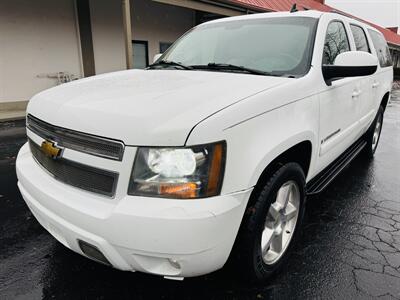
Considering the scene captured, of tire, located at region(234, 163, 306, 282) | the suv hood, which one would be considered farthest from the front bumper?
the suv hood

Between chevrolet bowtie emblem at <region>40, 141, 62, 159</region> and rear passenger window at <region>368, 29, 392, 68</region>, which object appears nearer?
chevrolet bowtie emblem at <region>40, 141, 62, 159</region>

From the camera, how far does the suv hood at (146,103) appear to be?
166 centimetres

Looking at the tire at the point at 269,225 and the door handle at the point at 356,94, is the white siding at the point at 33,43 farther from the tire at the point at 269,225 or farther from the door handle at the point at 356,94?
the tire at the point at 269,225

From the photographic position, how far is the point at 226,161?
171 cm

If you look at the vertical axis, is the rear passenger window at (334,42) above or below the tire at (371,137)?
above

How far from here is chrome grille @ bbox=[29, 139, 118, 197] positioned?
5.70 feet

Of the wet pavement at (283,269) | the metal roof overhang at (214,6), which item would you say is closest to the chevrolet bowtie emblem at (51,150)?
the wet pavement at (283,269)

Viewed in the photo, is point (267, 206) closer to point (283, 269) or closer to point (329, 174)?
point (283, 269)

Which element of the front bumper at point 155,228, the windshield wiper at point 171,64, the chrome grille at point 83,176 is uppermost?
the windshield wiper at point 171,64

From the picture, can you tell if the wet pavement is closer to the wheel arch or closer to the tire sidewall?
the tire sidewall

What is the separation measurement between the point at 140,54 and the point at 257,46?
1045 centimetres

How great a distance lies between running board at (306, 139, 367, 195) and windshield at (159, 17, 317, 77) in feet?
3.35

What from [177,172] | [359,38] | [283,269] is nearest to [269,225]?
[283,269]

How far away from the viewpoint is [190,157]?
1662 mm
